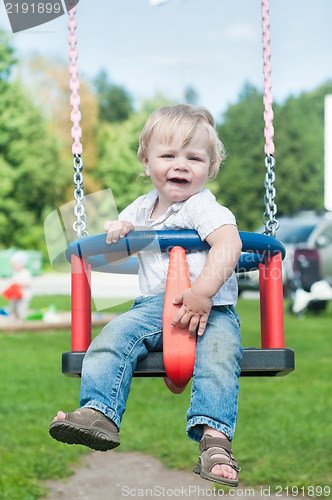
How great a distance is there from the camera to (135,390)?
807cm

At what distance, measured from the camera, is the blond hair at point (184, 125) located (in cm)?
267

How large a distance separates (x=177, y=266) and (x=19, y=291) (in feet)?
33.5

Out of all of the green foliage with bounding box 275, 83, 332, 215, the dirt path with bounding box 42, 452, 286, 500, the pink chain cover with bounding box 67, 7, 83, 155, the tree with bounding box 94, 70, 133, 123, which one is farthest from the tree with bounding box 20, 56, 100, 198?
the pink chain cover with bounding box 67, 7, 83, 155

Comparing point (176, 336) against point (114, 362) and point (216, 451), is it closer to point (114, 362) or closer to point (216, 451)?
point (114, 362)

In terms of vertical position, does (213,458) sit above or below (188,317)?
below

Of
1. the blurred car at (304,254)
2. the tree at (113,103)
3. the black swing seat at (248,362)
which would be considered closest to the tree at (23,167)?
the blurred car at (304,254)

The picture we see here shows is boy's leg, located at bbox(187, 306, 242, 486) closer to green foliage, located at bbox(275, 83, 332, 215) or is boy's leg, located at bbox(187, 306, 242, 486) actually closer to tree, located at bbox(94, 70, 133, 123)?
green foliage, located at bbox(275, 83, 332, 215)

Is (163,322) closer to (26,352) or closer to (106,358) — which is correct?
(106,358)

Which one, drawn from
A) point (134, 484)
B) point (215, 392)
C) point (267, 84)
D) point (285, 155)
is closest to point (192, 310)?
point (215, 392)

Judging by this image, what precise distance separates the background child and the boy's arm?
10.2m

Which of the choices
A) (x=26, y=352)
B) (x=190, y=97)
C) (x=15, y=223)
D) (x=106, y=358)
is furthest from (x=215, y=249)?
(x=190, y=97)

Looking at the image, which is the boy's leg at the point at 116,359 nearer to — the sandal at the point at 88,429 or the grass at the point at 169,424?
the sandal at the point at 88,429

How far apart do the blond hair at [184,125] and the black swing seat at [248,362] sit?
0.76m

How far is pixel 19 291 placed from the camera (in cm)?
1235
